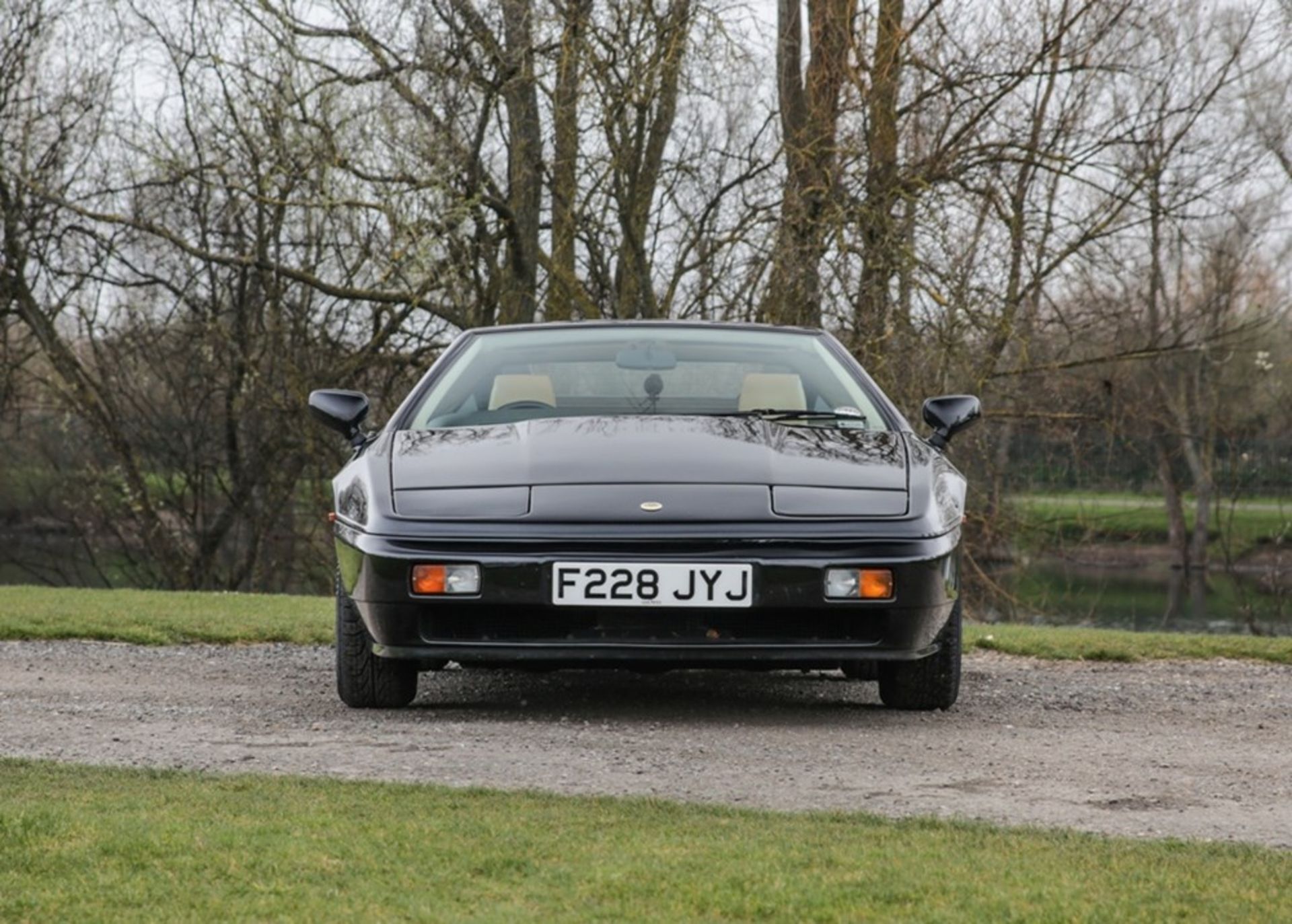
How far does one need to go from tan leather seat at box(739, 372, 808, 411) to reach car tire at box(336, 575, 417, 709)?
1556 mm

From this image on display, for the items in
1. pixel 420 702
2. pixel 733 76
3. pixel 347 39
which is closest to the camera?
pixel 420 702

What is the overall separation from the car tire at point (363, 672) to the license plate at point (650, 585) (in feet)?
2.82

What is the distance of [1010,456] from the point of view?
17.5 metres

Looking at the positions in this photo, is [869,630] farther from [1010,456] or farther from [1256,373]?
[1256,373]

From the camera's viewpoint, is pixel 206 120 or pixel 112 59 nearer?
pixel 206 120

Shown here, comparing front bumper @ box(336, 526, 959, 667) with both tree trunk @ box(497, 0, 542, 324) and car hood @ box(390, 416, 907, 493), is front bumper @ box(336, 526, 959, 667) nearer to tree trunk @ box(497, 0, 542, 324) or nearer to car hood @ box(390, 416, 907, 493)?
car hood @ box(390, 416, 907, 493)

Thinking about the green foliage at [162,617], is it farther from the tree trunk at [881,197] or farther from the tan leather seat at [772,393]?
the tree trunk at [881,197]

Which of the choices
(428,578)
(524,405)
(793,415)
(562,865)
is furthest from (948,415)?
(562,865)

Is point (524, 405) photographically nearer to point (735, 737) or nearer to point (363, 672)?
point (363, 672)

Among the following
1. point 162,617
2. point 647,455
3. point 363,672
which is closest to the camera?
point 647,455

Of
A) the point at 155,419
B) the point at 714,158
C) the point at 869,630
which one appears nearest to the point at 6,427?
the point at 155,419

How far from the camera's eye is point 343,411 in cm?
654

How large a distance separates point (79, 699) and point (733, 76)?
10.3 metres

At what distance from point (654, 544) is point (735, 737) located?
0.65 meters
